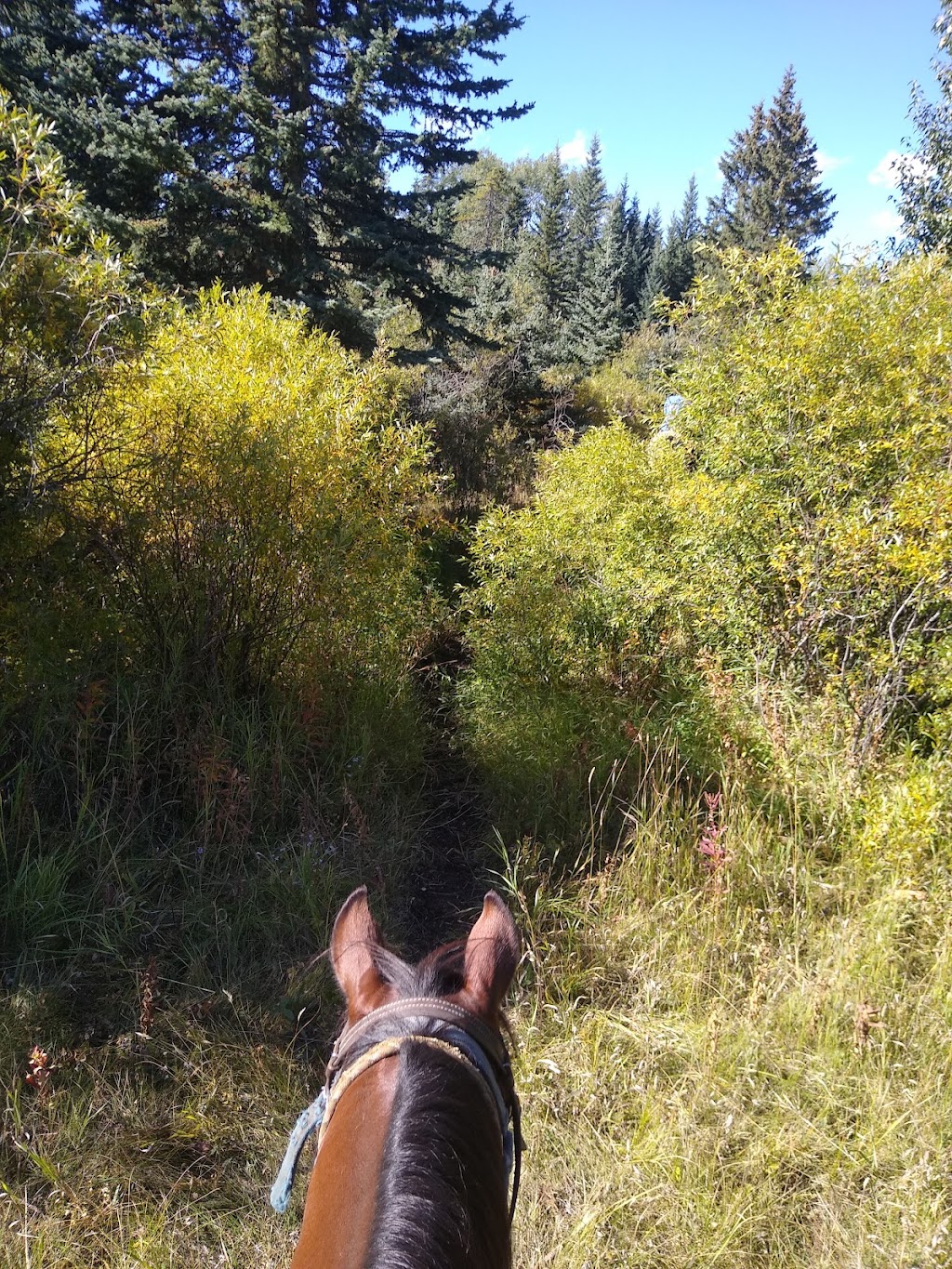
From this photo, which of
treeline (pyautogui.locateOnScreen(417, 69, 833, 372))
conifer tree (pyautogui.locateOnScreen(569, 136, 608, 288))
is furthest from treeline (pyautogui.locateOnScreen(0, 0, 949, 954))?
conifer tree (pyautogui.locateOnScreen(569, 136, 608, 288))

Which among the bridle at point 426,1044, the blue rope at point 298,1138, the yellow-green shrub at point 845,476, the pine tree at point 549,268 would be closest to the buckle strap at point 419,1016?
the bridle at point 426,1044

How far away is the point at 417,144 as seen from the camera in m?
10.9

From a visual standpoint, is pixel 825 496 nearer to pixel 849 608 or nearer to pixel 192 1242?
pixel 849 608

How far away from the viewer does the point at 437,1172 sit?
907 mm

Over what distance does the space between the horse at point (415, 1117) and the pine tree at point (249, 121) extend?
1012cm

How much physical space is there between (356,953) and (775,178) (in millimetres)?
41639

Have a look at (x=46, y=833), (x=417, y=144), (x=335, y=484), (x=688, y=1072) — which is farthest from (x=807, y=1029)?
(x=417, y=144)

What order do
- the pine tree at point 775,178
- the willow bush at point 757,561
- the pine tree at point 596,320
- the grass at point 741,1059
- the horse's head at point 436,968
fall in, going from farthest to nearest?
the pine tree at point 775,178, the pine tree at point 596,320, the willow bush at point 757,561, the grass at point 741,1059, the horse's head at point 436,968

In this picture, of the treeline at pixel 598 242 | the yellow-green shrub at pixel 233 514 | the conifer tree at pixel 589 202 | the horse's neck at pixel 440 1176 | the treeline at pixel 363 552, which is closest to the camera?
the horse's neck at pixel 440 1176

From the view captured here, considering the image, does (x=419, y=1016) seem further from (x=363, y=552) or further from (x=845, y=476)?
(x=845, y=476)

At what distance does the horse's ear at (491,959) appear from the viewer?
1.23 metres

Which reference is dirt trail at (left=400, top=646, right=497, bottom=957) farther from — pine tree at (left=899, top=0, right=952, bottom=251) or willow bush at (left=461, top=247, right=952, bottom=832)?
pine tree at (left=899, top=0, right=952, bottom=251)

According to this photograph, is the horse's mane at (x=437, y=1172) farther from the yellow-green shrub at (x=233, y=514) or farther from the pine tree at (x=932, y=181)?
the pine tree at (x=932, y=181)

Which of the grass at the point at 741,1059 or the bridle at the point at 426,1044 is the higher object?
the bridle at the point at 426,1044
